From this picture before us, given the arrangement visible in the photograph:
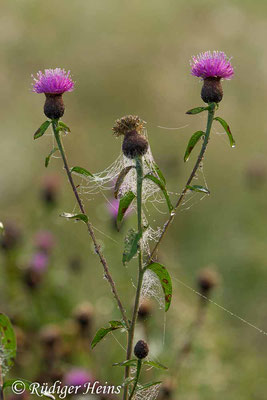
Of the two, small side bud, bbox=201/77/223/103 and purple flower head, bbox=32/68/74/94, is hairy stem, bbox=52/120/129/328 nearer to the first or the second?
purple flower head, bbox=32/68/74/94

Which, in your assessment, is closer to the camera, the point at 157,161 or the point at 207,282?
the point at 207,282

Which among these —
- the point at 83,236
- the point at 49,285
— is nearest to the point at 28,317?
the point at 49,285

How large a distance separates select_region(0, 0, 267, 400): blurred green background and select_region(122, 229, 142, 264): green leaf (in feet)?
4.12

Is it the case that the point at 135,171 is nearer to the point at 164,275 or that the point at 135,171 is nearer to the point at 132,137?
the point at 132,137

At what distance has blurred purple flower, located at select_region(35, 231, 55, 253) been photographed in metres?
2.97

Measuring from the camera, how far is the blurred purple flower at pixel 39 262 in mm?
2729

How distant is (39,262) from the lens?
2775 millimetres

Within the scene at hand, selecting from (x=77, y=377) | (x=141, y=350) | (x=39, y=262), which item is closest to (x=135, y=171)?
(x=141, y=350)

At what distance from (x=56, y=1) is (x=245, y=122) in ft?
12.1

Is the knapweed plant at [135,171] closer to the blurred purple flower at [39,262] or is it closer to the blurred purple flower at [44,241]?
the blurred purple flower at [39,262]

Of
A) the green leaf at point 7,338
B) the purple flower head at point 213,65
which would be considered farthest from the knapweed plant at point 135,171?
the green leaf at point 7,338

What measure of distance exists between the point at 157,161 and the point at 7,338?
3.13m

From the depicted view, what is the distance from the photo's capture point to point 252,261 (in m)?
3.72

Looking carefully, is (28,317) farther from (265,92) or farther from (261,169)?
(265,92)
